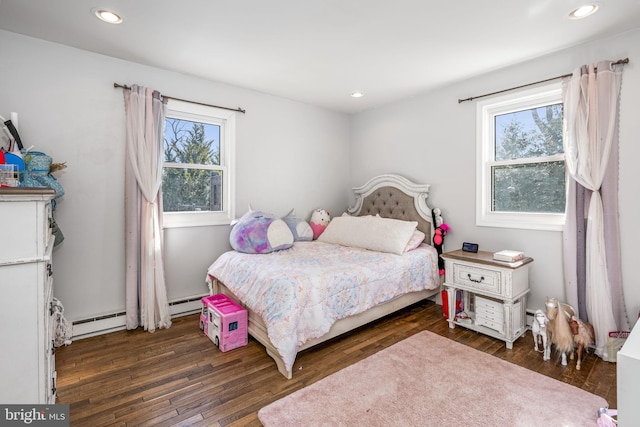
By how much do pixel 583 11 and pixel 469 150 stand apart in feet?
4.60

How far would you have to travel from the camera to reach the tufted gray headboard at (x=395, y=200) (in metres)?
3.53

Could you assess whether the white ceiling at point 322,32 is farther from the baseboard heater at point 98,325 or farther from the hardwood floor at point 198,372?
the hardwood floor at point 198,372

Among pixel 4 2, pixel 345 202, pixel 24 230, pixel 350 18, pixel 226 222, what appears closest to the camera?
pixel 24 230

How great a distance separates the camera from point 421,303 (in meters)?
3.50

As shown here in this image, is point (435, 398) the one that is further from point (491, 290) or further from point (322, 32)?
point (322, 32)

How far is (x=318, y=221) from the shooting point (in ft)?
13.0

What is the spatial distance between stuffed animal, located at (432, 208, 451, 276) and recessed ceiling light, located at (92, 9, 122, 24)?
3309 millimetres

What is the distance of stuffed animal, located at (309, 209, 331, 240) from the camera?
3.90 metres

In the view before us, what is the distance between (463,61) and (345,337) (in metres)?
2.72

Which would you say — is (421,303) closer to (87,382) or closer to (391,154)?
(391,154)

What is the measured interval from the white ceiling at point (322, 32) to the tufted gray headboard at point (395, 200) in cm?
123

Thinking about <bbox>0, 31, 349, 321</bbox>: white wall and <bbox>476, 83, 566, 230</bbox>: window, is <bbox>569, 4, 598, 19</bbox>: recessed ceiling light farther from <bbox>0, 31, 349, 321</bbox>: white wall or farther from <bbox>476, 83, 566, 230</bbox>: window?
<bbox>0, 31, 349, 321</bbox>: white wall

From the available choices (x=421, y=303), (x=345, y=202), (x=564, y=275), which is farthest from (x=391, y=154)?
(x=564, y=275)

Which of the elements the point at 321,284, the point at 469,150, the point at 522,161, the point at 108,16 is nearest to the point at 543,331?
the point at 522,161
